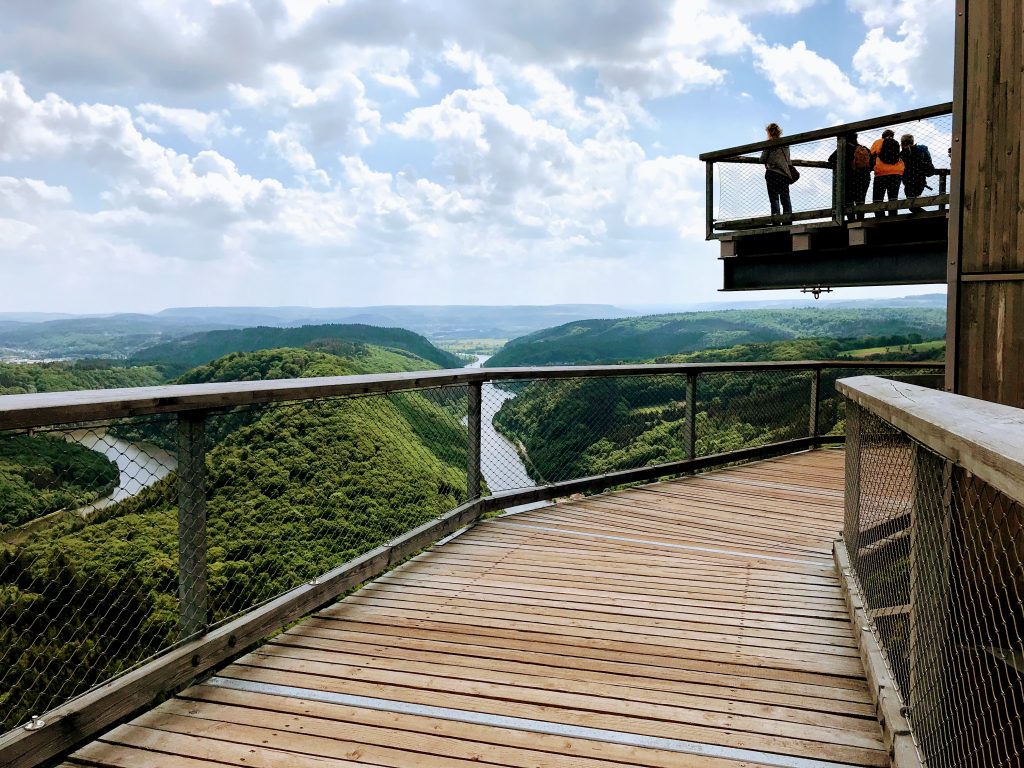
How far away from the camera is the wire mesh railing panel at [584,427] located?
605 centimetres

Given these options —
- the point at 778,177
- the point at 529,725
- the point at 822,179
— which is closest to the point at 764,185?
the point at 778,177

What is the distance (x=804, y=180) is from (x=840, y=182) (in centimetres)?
70

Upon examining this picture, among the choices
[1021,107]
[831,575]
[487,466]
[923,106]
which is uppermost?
[923,106]

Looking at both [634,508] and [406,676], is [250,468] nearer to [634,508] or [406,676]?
[634,508]

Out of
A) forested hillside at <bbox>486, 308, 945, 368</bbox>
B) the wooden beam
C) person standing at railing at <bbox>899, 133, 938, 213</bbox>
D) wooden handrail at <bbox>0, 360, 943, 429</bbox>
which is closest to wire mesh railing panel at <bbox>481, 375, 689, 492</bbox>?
wooden handrail at <bbox>0, 360, 943, 429</bbox>

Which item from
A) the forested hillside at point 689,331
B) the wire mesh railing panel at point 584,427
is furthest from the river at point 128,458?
the forested hillside at point 689,331

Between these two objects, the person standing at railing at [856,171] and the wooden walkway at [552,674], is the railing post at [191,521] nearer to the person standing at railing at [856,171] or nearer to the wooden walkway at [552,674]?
the wooden walkway at [552,674]

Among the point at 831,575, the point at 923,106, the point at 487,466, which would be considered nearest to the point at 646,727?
the point at 831,575

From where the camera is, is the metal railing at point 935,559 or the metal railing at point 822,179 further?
the metal railing at point 822,179

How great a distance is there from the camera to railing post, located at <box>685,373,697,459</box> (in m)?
6.50

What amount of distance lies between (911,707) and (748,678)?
672 millimetres

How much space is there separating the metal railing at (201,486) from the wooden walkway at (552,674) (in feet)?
0.52

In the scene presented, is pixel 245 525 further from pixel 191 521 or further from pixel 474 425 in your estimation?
pixel 191 521

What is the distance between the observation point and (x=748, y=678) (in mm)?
2699
